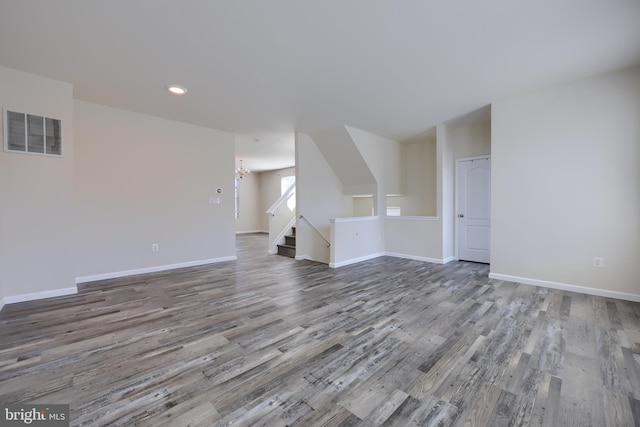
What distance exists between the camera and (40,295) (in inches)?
127

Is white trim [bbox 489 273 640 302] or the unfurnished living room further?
white trim [bbox 489 273 640 302]

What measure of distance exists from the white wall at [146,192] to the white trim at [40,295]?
62 centimetres

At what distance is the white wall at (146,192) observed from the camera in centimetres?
396

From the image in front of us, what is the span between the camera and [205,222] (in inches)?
202

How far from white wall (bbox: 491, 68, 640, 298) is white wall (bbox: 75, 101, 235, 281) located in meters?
4.76

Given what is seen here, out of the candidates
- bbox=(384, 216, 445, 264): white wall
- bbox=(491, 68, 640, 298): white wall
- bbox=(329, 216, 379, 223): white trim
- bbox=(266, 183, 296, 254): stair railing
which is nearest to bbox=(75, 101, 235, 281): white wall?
bbox=(266, 183, 296, 254): stair railing

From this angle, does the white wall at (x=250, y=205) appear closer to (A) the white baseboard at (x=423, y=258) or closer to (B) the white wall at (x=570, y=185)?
(A) the white baseboard at (x=423, y=258)

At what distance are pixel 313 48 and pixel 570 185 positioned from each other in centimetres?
361

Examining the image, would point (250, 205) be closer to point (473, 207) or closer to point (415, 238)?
point (415, 238)

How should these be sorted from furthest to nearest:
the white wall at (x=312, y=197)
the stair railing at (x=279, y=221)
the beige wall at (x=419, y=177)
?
the stair railing at (x=279, y=221) < the beige wall at (x=419, y=177) < the white wall at (x=312, y=197)

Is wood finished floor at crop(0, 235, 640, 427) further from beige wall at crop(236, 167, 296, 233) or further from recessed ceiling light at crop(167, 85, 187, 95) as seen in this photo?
beige wall at crop(236, 167, 296, 233)

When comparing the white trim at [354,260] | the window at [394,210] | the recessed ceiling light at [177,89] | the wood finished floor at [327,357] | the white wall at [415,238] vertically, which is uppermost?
the recessed ceiling light at [177,89]

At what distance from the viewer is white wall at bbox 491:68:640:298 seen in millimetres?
3182

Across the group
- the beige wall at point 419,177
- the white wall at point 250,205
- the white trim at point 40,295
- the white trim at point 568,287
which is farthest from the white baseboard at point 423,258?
the white wall at point 250,205
